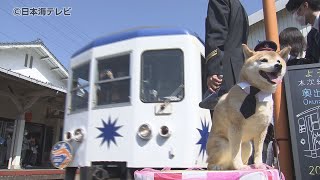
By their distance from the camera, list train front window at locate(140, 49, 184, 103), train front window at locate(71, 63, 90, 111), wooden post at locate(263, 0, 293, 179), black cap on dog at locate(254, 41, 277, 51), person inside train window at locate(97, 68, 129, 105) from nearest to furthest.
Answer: black cap on dog at locate(254, 41, 277, 51) < wooden post at locate(263, 0, 293, 179) < train front window at locate(140, 49, 184, 103) < person inside train window at locate(97, 68, 129, 105) < train front window at locate(71, 63, 90, 111)

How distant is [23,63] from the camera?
17.9 meters

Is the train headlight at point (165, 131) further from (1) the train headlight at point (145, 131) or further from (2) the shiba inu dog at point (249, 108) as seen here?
(2) the shiba inu dog at point (249, 108)

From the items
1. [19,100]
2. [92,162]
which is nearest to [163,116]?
[92,162]

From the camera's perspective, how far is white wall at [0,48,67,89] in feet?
57.5

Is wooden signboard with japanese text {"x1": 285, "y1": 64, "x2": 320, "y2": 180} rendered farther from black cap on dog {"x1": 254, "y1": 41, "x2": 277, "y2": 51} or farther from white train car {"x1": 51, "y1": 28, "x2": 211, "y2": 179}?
white train car {"x1": 51, "y1": 28, "x2": 211, "y2": 179}

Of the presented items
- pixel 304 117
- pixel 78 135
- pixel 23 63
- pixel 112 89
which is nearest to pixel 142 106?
pixel 112 89

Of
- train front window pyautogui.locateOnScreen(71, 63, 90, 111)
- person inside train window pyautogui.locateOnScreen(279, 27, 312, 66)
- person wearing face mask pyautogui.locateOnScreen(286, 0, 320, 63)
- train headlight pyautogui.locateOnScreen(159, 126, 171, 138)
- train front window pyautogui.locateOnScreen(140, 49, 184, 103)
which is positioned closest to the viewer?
person wearing face mask pyautogui.locateOnScreen(286, 0, 320, 63)

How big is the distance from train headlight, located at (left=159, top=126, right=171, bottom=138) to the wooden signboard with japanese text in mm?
1773

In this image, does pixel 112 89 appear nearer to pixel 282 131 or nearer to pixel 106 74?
pixel 106 74

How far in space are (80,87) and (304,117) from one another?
3.24 meters

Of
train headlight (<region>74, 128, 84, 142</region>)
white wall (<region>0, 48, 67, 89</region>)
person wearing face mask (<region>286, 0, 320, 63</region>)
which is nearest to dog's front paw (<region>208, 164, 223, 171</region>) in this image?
person wearing face mask (<region>286, 0, 320, 63</region>)

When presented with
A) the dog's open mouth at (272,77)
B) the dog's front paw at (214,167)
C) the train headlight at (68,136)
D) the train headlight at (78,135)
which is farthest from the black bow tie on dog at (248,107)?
the train headlight at (68,136)

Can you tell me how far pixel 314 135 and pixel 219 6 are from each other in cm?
110

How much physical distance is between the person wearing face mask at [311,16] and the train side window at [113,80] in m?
2.35
